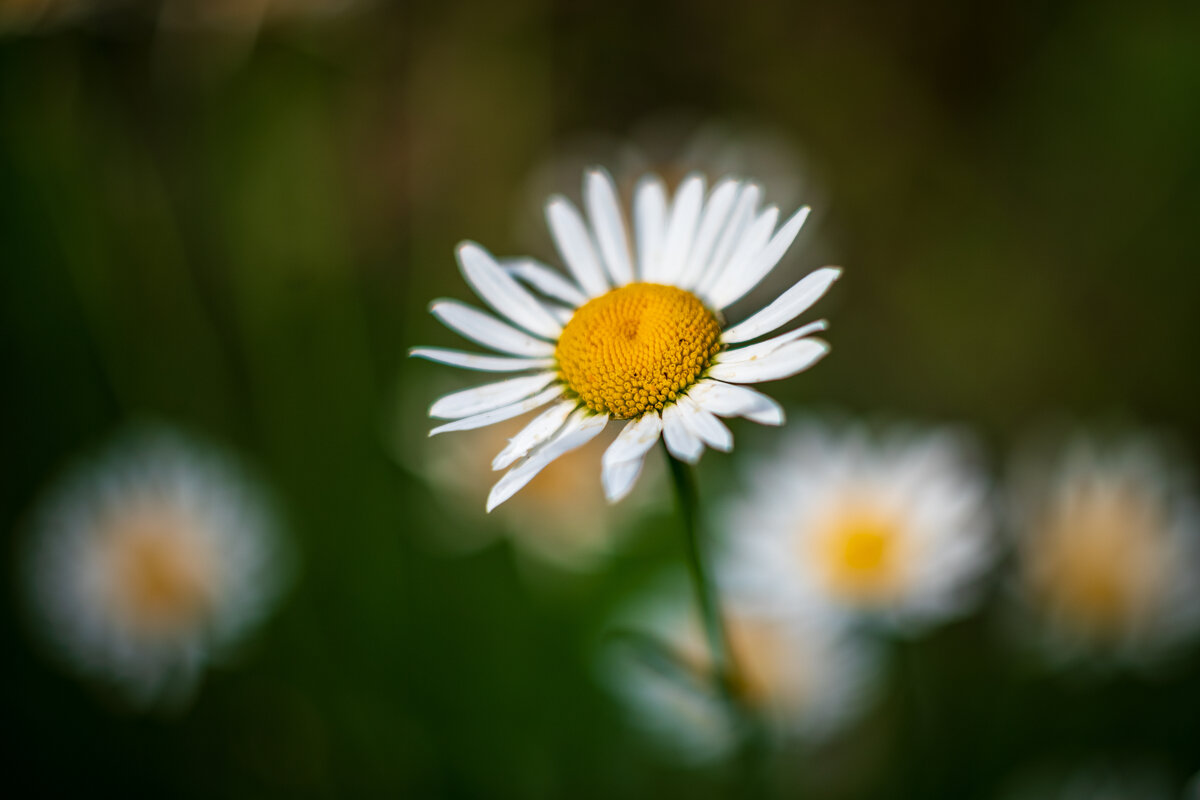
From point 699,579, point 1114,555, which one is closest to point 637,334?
point 699,579

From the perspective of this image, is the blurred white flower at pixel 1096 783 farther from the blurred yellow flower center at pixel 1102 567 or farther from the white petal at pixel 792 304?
the white petal at pixel 792 304

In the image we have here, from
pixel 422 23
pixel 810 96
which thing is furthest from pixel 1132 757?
pixel 422 23

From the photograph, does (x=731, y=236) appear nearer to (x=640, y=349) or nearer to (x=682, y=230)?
(x=682, y=230)

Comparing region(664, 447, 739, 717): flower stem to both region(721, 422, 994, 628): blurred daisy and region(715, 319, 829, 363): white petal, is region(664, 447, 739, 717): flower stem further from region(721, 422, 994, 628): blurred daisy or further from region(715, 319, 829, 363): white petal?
region(721, 422, 994, 628): blurred daisy

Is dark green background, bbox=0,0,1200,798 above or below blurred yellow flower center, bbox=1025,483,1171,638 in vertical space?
above

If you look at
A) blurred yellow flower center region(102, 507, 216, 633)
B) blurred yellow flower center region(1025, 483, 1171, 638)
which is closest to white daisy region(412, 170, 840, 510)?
blurred yellow flower center region(1025, 483, 1171, 638)

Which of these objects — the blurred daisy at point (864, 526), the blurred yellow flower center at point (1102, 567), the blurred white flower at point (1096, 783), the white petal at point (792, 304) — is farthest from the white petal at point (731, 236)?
the blurred white flower at point (1096, 783)

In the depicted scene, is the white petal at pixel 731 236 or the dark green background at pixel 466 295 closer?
the white petal at pixel 731 236

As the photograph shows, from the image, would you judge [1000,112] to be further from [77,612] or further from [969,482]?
[77,612]
